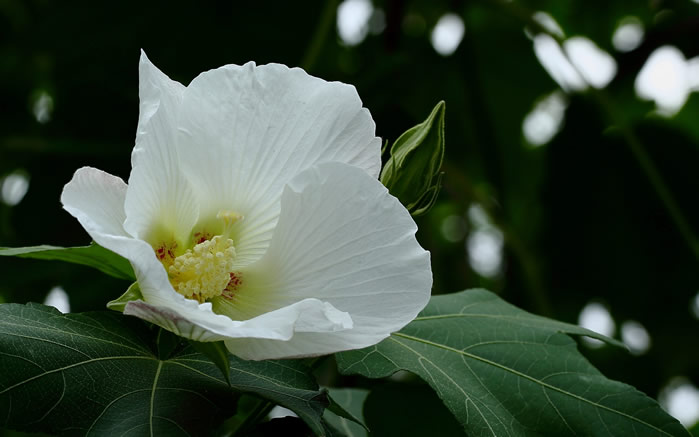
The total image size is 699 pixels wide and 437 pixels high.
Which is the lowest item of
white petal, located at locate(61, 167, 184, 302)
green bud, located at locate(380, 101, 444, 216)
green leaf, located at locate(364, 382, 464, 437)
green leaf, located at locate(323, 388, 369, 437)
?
green leaf, located at locate(323, 388, 369, 437)

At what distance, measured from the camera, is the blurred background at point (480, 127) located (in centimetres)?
171

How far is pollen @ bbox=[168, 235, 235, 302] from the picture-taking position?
71 cm

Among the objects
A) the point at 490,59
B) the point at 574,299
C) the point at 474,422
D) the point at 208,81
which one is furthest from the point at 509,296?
the point at 208,81

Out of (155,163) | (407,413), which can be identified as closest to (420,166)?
(155,163)

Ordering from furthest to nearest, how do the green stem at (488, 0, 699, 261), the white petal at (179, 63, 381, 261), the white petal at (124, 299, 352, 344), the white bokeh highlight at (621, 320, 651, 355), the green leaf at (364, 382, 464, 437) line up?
1. the white bokeh highlight at (621, 320, 651, 355)
2. the green stem at (488, 0, 699, 261)
3. the green leaf at (364, 382, 464, 437)
4. the white petal at (179, 63, 381, 261)
5. the white petal at (124, 299, 352, 344)

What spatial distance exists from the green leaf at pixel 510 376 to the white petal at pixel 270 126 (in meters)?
0.18

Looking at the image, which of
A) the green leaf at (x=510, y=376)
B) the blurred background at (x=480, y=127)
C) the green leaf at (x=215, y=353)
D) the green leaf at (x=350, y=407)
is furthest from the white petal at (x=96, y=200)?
the blurred background at (x=480, y=127)

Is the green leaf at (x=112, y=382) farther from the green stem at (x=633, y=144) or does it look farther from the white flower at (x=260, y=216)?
the green stem at (x=633, y=144)

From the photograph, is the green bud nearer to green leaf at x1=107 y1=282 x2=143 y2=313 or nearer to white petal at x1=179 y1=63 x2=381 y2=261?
white petal at x1=179 y1=63 x2=381 y2=261

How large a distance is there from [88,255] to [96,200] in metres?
0.06

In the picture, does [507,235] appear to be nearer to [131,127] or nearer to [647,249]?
[647,249]

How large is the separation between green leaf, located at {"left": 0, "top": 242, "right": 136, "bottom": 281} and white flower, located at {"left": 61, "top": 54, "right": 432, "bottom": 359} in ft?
0.08

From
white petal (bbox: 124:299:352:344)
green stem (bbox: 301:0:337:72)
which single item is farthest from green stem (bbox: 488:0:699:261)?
white petal (bbox: 124:299:352:344)

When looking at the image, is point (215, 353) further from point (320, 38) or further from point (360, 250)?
point (320, 38)
